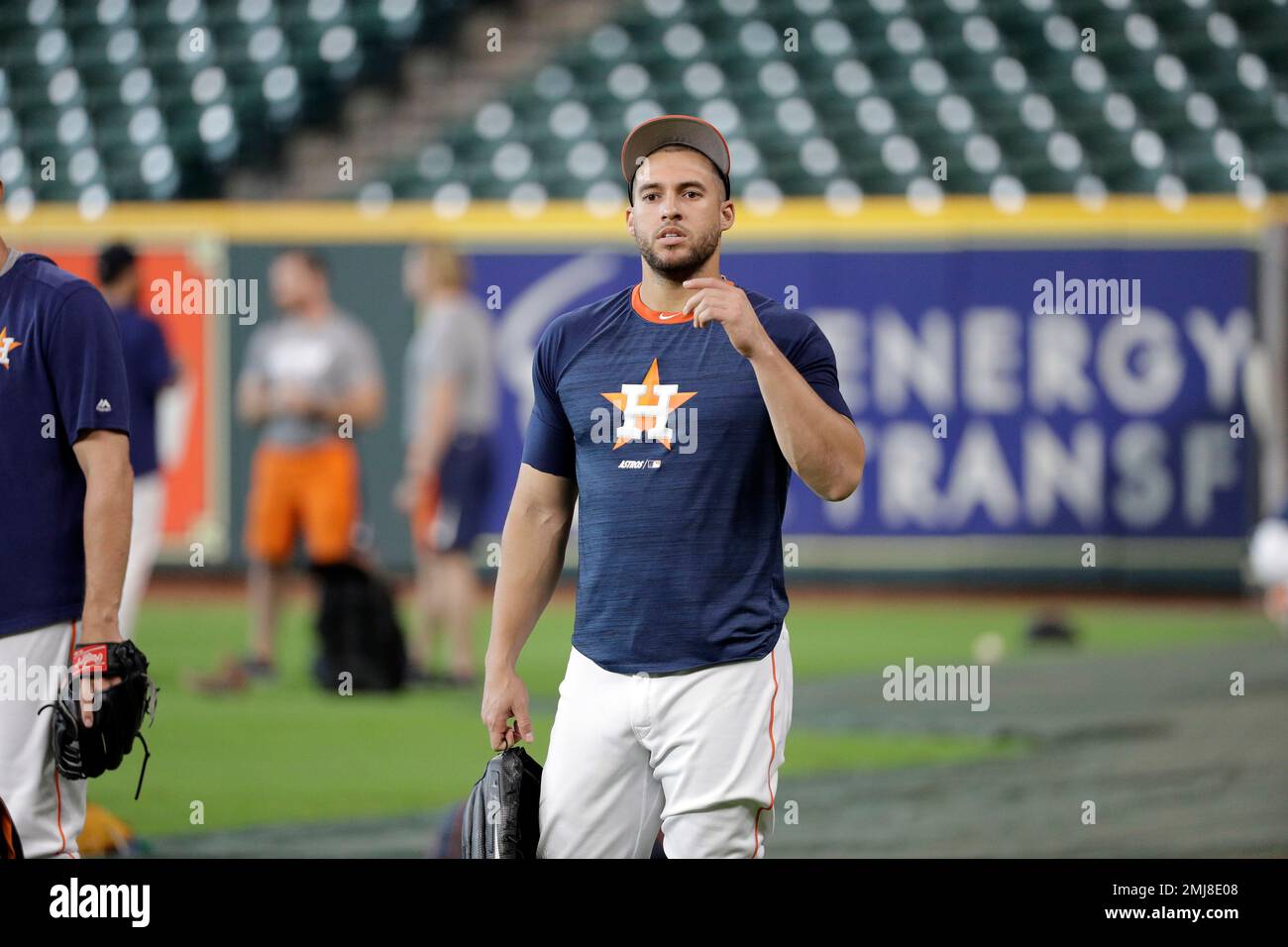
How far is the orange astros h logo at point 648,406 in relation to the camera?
284cm

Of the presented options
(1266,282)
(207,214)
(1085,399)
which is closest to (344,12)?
(207,214)

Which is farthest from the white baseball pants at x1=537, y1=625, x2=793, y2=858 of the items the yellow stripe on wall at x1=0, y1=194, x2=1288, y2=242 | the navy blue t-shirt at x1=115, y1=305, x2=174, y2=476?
the yellow stripe on wall at x1=0, y1=194, x2=1288, y2=242

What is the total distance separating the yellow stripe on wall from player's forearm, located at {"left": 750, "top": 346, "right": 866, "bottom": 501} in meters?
7.47

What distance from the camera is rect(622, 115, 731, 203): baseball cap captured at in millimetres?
2916

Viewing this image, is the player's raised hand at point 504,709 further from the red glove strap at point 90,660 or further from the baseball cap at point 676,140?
the baseball cap at point 676,140

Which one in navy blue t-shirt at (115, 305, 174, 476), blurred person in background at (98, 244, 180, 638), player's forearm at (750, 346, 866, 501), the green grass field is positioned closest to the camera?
player's forearm at (750, 346, 866, 501)

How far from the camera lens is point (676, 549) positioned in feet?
9.30

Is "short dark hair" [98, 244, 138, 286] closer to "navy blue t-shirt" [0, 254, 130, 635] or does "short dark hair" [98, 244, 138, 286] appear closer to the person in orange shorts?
the person in orange shorts

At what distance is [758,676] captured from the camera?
2.82m

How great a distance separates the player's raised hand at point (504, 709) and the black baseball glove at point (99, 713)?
0.78 metres

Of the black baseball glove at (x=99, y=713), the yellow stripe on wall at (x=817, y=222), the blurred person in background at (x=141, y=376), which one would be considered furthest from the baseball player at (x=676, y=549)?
the yellow stripe on wall at (x=817, y=222)
